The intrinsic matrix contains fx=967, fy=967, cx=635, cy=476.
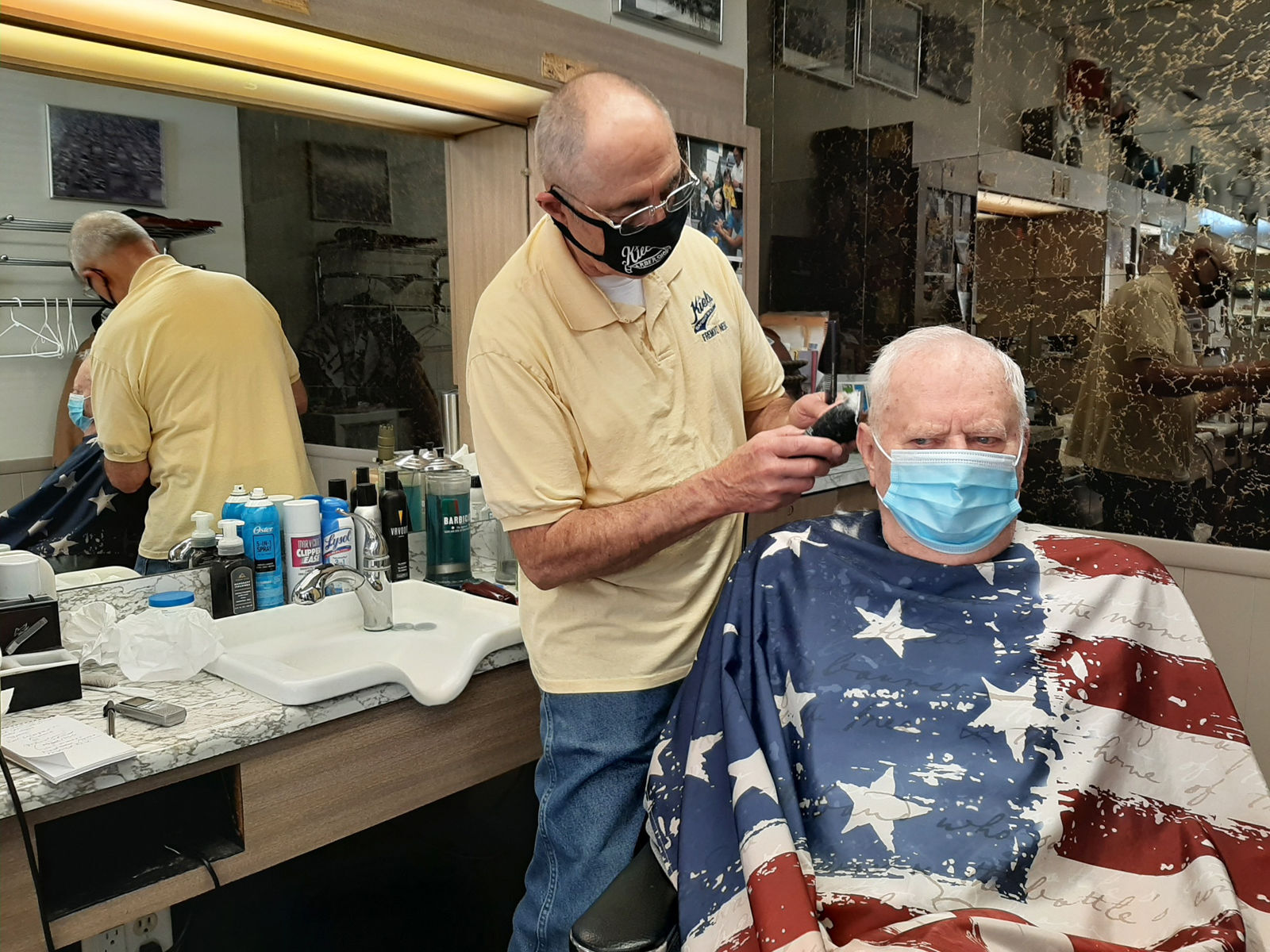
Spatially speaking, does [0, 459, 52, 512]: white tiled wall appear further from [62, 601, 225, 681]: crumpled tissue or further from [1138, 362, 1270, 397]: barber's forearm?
[1138, 362, 1270, 397]: barber's forearm

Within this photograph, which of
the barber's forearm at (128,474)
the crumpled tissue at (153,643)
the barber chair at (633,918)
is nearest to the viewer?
the barber chair at (633,918)

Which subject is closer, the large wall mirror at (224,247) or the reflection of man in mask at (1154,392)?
the large wall mirror at (224,247)

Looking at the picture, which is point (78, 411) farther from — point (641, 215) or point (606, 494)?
point (641, 215)

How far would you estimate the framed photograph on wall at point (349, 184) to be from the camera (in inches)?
88.4

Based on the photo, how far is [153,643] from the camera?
1727 millimetres

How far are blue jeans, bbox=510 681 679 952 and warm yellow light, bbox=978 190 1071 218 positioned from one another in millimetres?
1787

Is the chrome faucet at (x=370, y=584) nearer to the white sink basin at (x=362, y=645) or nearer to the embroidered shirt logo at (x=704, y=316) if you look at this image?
the white sink basin at (x=362, y=645)

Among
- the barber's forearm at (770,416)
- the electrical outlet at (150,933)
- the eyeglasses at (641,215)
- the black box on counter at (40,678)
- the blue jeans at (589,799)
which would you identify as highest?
the eyeglasses at (641,215)

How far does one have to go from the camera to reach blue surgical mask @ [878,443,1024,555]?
4.82 ft

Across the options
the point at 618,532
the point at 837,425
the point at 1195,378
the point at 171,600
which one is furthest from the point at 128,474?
the point at 1195,378

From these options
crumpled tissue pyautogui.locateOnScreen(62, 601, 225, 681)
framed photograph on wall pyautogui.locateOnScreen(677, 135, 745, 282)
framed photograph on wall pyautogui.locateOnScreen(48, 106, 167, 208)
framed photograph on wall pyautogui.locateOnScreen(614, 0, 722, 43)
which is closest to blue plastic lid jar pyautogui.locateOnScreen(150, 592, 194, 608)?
crumpled tissue pyautogui.locateOnScreen(62, 601, 225, 681)

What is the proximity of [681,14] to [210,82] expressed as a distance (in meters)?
1.28

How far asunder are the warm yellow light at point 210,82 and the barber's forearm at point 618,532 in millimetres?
1229

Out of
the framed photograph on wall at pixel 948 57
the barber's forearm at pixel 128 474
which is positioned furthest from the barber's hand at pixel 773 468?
the framed photograph on wall at pixel 948 57
